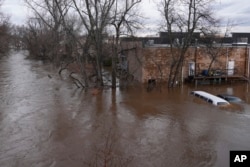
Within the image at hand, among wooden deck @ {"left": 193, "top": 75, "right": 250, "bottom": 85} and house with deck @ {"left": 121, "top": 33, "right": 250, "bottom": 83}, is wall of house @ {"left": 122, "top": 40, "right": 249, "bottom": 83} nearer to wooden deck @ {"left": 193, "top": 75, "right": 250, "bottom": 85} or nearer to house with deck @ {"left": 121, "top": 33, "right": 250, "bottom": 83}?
house with deck @ {"left": 121, "top": 33, "right": 250, "bottom": 83}

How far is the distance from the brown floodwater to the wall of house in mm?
4100

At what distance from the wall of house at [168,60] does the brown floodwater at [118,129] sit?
4.10 meters

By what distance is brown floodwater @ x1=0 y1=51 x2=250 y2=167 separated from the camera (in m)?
13.9

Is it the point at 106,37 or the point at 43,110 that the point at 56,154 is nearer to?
the point at 43,110

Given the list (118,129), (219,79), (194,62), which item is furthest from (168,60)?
(118,129)

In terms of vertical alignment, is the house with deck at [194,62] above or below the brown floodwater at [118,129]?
above

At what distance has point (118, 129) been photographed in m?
17.9

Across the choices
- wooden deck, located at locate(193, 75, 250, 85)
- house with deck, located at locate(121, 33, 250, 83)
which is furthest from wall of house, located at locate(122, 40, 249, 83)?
wooden deck, located at locate(193, 75, 250, 85)

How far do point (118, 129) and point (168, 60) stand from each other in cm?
1675

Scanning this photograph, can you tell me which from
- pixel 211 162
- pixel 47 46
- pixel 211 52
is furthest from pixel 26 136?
pixel 47 46

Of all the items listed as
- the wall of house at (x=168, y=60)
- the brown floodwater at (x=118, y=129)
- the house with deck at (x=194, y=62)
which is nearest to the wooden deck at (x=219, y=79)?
the house with deck at (x=194, y=62)

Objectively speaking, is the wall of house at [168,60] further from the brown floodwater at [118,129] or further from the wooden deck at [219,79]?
the brown floodwater at [118,129]

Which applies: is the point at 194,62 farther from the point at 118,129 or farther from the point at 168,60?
the point at 118,129

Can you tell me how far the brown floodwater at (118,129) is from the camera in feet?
45.5
